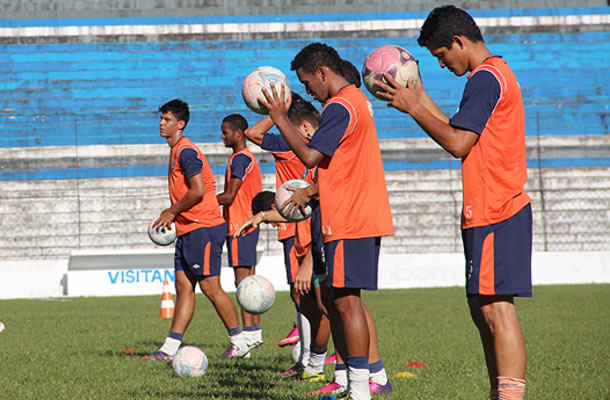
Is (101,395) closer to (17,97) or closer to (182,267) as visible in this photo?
(182,267)

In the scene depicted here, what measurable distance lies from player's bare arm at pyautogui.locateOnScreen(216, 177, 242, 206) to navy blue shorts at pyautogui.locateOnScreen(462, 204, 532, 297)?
4.62m

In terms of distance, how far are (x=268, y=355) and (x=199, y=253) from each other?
1.21 meters

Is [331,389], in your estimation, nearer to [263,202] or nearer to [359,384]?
[359,384]

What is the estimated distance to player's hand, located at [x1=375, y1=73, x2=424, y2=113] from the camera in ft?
11.2

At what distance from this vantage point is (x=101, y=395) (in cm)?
492

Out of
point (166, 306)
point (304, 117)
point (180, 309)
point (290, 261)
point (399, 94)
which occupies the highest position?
point (304, 117)

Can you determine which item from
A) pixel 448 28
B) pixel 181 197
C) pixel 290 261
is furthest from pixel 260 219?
pixel 181 197

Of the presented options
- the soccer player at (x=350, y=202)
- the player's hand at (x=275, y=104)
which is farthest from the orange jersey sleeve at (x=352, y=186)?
the player's hand at (x=275, y=104)

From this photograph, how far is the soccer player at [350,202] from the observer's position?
13.4 ft

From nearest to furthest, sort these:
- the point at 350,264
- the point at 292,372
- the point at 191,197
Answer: the point at 350,264, the point at 292,372, the point at 191,197

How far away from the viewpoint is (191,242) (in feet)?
23.1

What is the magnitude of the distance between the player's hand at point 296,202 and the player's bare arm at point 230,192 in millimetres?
3339

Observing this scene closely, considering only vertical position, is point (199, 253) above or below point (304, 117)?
below

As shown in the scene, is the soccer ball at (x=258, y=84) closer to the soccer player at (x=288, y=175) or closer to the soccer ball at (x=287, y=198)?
A: the soccer ball at (x=287, y=198)
